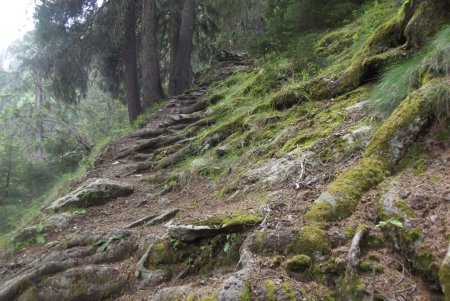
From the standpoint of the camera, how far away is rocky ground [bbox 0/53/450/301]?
88.0 inches

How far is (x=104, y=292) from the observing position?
130 inches

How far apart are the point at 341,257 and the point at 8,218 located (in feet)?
31.5

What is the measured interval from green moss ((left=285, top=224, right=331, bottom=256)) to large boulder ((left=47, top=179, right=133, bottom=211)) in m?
3.95

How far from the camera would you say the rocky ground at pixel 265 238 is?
2.23 meters

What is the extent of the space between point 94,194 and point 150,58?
700cm

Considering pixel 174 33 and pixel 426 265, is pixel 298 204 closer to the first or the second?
pixel 426 265

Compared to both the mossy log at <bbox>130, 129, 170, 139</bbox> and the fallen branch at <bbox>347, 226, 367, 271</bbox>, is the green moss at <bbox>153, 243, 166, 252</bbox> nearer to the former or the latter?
the fallen branch at <bbox>347, 226, 367, 271</bbox>

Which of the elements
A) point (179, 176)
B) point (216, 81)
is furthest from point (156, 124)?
point (179, 176)

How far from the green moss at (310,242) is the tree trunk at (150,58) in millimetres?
9921

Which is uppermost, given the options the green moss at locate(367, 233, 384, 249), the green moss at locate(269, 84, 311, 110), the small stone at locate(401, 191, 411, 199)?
the green moss at locate(269, 84, 311, 110)

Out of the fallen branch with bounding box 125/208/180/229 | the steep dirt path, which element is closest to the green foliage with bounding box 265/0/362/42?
the steep dirt path

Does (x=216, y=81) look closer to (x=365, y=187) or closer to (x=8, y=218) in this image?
(x=8, y=218)

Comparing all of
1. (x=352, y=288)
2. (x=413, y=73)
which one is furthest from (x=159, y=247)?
(x=413, y=73)

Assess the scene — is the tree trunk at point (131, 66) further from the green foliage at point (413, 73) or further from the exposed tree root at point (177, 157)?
the green foliage at point (413, 73)
